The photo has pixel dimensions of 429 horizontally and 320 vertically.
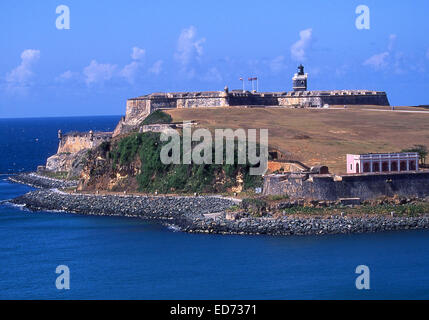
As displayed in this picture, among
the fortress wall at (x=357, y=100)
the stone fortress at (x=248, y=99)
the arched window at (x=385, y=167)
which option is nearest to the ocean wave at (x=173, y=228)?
the arched window at (x=385, y=167)

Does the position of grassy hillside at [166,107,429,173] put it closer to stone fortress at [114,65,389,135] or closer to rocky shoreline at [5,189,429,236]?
stone fortress at [114,65,389,135]

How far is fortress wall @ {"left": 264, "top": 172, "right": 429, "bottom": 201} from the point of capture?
5153cm

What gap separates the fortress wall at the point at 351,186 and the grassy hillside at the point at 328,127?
13.3 ft

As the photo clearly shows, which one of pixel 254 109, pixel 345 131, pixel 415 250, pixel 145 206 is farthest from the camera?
pixel 254 109

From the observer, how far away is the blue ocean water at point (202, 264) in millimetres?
38188

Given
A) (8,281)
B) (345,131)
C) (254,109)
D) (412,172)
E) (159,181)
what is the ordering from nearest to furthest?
(8,281), (412,172), (159,181), (345,131), (254,109)

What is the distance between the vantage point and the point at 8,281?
40969 mm

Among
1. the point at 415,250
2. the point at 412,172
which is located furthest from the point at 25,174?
the point at 415,250

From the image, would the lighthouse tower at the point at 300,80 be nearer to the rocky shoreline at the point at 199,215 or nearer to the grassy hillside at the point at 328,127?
the grassy hillside at the point at 328,127

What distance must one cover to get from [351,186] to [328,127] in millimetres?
20437
